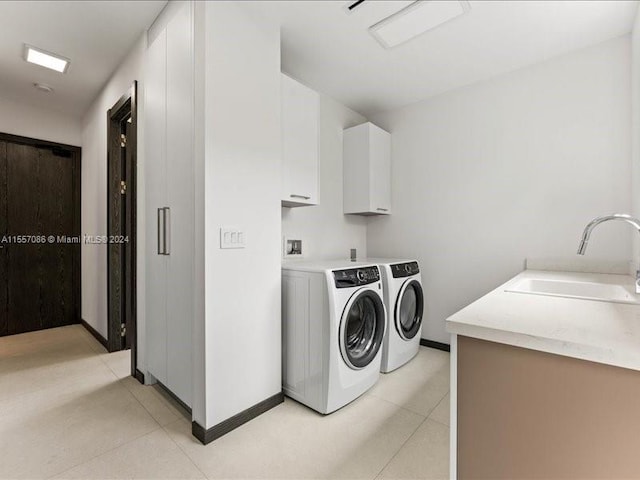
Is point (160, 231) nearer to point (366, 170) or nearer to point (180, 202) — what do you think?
point (180, 202)

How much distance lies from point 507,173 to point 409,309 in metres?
1.44

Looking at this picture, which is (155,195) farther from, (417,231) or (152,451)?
(417,231)

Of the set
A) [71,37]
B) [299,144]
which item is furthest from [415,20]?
[71,37]

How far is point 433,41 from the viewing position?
217cm

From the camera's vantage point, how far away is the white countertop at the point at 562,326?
2.32 feet

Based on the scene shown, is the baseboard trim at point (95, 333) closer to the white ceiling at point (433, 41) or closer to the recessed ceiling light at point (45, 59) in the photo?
the recessed ceiling light at point (45, 59)

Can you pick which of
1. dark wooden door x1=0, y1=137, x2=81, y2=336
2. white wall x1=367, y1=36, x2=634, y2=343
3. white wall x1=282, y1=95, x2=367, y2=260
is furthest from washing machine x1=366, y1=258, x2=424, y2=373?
dark wooden door x1=0, y1=137, x2=81, y2=336

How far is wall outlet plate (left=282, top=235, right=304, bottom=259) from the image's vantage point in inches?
102

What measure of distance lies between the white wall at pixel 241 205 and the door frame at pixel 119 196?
3.52 feet

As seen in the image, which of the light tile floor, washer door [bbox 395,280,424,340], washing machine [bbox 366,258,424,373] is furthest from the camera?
washer door [bbox 395,280,424,340]

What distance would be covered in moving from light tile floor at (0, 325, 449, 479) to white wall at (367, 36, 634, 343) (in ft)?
3.74

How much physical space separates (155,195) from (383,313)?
182 cm

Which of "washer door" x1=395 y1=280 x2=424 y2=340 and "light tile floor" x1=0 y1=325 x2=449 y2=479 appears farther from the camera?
"washer door" x1=395 y1=280 x2=424 y2=340

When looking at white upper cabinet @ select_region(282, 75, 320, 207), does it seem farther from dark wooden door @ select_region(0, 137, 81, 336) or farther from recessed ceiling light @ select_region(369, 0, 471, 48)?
dark wooden door @ select_region(0, 137, 81, 336)
